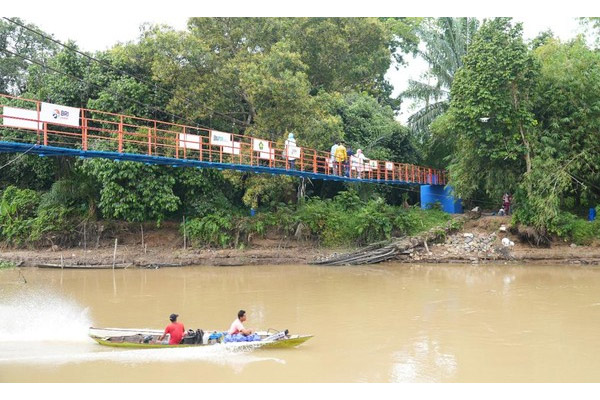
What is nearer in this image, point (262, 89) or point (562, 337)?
point (562, 337)

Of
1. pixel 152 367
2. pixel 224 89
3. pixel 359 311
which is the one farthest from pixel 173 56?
pixel 152 367

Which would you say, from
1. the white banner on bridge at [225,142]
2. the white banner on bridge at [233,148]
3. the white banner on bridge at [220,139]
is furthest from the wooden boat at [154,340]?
the white banner on bridge at [233,148]

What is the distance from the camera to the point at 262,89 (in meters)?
18.9

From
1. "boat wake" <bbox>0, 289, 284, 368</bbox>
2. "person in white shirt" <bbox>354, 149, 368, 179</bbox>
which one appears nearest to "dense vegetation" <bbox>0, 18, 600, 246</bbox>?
"person in white shirt" <bbox>354, 149, 368, 179</bbox>

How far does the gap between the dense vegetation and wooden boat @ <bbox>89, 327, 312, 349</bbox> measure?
1021 centimetres

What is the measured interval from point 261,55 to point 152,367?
1487 cm

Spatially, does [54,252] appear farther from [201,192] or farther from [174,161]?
[174,161]

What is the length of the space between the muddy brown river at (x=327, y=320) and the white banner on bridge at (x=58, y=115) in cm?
433

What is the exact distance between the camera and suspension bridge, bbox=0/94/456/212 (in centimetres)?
1169

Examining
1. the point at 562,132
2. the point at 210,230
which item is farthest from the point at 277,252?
the point at 562,132

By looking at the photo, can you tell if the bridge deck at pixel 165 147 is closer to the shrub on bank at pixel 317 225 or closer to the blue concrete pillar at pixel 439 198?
the blue concrete pillar at pixel 439 198

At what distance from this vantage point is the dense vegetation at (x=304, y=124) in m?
18.4

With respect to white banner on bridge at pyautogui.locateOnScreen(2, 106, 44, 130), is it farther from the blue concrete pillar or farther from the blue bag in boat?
the blue concrete pillar

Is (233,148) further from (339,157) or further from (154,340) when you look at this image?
(154,340)
